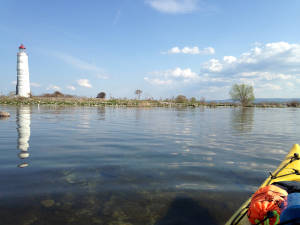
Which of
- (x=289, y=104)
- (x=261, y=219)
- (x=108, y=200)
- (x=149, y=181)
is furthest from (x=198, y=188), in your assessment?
(x=289, y=104)

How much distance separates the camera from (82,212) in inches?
138

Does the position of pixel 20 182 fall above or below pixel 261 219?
below

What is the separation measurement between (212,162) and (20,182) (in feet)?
16.2

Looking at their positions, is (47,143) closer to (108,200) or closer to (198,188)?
(108,200)

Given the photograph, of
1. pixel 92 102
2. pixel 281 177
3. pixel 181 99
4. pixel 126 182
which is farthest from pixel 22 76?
pixel 281 177

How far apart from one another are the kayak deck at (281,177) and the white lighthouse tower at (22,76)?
2270 inches

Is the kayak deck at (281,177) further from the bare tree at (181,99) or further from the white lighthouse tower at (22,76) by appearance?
the bare tree at (181,99)

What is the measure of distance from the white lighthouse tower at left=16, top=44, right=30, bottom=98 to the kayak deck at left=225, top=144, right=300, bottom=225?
57.7 metres

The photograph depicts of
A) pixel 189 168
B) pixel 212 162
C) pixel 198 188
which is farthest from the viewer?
pixel 212 162

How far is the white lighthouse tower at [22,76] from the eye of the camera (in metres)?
50.5

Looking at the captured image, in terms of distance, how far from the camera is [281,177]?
11.3ft

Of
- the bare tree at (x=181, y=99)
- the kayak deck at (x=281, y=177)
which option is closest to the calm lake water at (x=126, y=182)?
the kayak deck at (x=281, y=177)

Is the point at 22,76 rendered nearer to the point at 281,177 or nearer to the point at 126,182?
the point at 126,182

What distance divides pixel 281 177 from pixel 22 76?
192 feet
